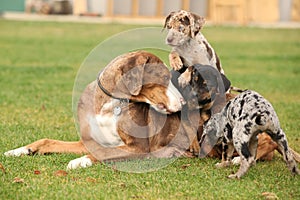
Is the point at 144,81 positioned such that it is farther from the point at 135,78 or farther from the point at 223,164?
the point at 223,164

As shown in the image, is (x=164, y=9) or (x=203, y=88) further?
(x=164, y=9)

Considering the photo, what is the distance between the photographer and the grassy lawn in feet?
19.6

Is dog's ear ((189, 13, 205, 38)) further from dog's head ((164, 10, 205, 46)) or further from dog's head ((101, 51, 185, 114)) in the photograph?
dog's head ((101, 51, 185, 114))

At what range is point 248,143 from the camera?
6.34 metres

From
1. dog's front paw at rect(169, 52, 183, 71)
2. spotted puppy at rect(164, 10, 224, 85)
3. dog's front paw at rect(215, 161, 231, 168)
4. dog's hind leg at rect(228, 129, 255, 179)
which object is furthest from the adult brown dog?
spotted puppy at rect(164, 10, 224, 85)

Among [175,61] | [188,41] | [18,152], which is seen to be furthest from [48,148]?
[188,41]

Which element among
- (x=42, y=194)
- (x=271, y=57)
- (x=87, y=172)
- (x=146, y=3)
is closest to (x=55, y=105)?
(x=87, y=172)

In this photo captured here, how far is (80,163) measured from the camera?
6746 mm

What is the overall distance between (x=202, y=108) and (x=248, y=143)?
806mm

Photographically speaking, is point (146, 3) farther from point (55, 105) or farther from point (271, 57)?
point (55, 105)

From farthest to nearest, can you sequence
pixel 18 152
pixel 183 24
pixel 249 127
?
pixel 183 24
pixel 18 152
pixel 249 127

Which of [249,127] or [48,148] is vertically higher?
[249,127]

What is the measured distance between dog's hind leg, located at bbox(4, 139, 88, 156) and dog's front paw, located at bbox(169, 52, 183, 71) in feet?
Answer: 3.80

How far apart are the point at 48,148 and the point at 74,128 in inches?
62.0
